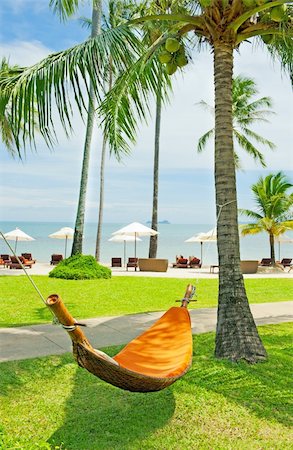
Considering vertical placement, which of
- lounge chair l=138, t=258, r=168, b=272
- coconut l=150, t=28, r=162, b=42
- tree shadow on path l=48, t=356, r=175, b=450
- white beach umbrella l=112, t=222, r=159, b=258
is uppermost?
coconut l=150, t=28, r=162, b=42

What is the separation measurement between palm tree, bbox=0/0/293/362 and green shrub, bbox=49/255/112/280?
8208 mm

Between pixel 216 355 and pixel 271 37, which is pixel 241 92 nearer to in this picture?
pixel 271 37

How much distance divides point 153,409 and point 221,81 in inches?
138

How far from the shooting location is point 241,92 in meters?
20.7

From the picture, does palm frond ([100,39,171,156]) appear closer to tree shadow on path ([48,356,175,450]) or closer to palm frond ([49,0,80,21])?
palm frond ([49,0,80,21])

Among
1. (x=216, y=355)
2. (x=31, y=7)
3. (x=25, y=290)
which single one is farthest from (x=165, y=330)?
(x=25, y=290)

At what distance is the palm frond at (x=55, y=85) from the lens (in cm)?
436

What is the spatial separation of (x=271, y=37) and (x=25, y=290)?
24.7ft

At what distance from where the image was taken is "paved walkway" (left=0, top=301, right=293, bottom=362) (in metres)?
4.99

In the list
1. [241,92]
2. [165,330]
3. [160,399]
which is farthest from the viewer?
[241,92]

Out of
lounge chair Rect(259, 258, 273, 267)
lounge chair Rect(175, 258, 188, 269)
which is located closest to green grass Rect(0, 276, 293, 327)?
lounge chair Rect(175, 258, 188, 269)

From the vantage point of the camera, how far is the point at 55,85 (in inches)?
172

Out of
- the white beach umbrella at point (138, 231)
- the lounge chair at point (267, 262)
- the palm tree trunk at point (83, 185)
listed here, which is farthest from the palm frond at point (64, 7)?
the lounge chair at point (267, 262)

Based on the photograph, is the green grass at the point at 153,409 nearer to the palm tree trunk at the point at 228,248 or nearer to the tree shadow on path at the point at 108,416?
the tree shadow on path at the point at 108,416
